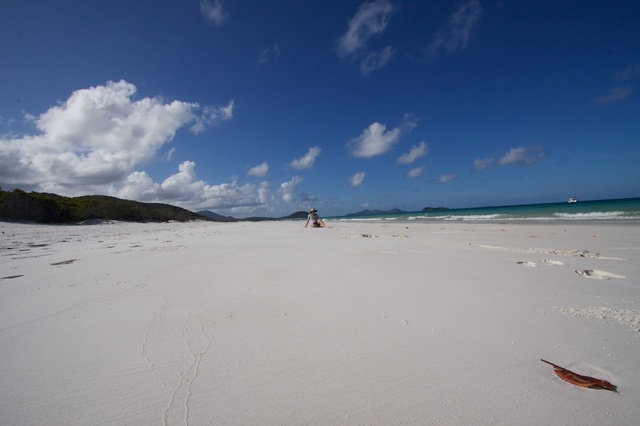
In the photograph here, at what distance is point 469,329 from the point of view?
8.61 feet

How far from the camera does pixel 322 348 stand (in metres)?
2.36

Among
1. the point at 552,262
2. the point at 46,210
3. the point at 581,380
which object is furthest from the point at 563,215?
the point at 46,210

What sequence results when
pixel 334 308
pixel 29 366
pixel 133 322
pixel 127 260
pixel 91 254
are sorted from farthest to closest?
pixel 91 254
pixel 127 260
pixel 334 308
pixel 133 322
pixel 29 366

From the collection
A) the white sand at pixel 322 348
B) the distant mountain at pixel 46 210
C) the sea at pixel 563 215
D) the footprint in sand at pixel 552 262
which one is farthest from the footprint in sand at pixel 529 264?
the distant mountain at pixel 46 210

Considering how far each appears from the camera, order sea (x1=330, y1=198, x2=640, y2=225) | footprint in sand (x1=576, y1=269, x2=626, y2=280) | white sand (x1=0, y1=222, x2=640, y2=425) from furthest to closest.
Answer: sea (x1=330, y1=198, x2=640, y2=225), footprint in sand (x1=576, y1=269, x2=626, y2=280), white sand (x1=0, y1=222, x2=640, y2=425)

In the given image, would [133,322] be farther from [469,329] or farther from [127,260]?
[127,260]

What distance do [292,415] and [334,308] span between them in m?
1.66

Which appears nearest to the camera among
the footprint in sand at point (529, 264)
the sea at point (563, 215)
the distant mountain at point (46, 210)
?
the footprint in sand at point (529, 264)

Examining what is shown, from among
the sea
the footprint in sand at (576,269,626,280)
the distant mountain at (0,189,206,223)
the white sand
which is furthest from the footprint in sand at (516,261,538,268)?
the distant mountain at (0,189,206,223)

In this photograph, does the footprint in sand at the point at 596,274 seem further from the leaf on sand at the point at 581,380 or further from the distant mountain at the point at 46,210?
the distant mountain at the point at 46,210

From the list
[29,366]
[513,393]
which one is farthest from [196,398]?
[513,393]

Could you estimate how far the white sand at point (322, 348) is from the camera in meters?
1.66

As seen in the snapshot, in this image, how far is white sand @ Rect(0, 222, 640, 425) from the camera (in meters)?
1.66

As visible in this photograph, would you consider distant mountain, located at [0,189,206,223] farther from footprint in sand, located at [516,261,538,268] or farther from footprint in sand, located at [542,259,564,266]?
footprint in sand, located at [542,259,564,266]
